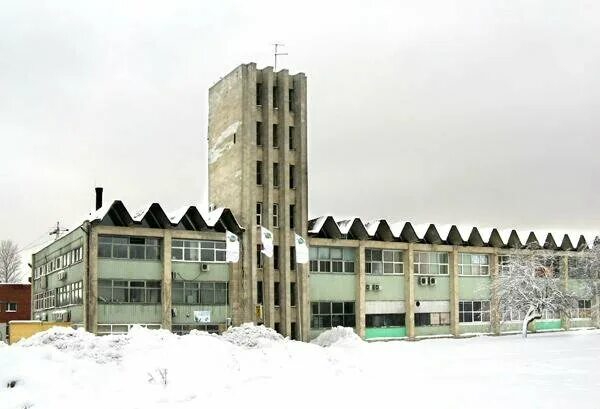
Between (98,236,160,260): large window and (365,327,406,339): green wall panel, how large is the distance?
18598 millimetres

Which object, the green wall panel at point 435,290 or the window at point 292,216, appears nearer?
the window at point 292,216

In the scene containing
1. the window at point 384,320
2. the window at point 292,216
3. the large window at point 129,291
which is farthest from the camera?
the window at point 384,320

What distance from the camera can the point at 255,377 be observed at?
86.9ft

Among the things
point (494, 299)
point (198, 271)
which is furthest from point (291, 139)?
point (494, 299)

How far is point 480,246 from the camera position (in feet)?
210

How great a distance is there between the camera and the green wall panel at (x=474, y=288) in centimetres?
6244

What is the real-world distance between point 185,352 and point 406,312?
3396 centimetres

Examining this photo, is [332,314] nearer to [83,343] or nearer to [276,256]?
[276,256]

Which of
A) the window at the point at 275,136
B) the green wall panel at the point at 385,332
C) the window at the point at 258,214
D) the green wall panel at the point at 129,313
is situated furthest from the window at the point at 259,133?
the green wall panel at the point at 385,332

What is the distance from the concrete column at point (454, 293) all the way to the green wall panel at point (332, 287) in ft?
33.4

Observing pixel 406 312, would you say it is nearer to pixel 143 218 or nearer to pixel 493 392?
pixel 143 218

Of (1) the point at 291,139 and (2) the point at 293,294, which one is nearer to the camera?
(2) the point at 293,294

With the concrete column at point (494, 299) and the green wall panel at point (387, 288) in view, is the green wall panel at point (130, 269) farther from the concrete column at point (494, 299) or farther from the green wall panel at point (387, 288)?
the concrete column at point (494, 299)

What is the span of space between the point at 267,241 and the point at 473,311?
910 inches
